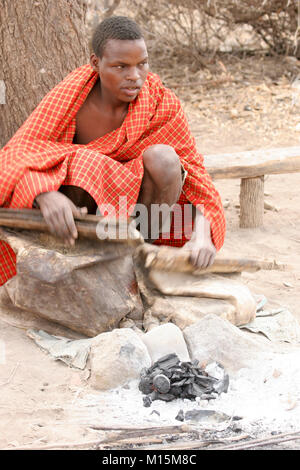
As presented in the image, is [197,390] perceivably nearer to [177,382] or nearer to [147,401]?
[177,382]

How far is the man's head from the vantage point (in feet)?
9.81

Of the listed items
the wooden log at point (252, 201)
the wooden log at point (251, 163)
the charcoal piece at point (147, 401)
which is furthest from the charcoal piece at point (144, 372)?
the wooden log at point (252, 201)

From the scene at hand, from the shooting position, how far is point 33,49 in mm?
3725

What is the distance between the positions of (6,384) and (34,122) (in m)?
1.22

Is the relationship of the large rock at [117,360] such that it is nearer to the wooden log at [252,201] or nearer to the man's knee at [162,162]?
the man's knee at [162,162]

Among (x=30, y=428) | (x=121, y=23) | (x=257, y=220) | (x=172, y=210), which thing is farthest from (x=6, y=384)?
(x=257, y=220)

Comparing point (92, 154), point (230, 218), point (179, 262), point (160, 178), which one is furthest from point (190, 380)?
point (230, 218)

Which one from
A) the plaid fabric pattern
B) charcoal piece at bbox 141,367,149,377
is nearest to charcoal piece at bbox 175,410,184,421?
charcoal piece at bbox 141,367,149,377

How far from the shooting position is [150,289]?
309 centimetres

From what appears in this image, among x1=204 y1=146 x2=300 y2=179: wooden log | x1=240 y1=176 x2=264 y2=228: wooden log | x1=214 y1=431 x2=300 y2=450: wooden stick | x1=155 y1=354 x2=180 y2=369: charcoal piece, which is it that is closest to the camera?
x1=214 y1=431 x2=300 y2=450: wooden stick

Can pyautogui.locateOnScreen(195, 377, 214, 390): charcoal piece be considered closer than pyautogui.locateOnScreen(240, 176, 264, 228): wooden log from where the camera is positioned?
Yes

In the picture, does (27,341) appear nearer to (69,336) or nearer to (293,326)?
(69,336)

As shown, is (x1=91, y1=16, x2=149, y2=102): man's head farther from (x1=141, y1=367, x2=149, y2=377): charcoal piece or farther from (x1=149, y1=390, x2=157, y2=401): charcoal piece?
(x1=149, y1=390, x2=157, y2=401): charcoal piece

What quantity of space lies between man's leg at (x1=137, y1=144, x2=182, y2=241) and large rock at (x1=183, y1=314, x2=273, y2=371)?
0.62 m
